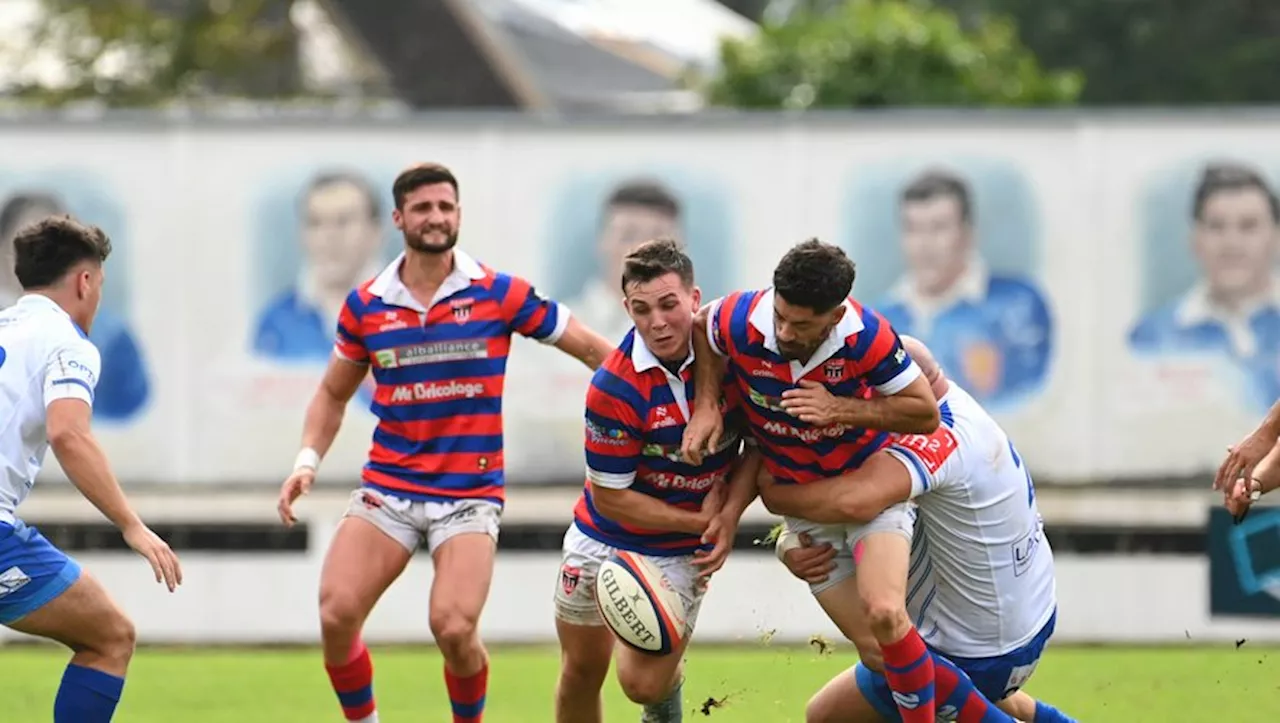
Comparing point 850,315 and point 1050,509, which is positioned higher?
Answer: point 850,315

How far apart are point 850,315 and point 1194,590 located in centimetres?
768

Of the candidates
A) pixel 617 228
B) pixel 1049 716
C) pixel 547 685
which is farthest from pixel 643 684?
pixel 617 228

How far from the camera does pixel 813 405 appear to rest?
23.4 feet

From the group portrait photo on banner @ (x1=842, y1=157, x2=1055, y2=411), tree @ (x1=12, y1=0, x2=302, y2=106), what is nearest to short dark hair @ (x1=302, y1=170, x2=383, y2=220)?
portrait photo on banner @ (x1=842, y1=157, x2=1055, y2=411)

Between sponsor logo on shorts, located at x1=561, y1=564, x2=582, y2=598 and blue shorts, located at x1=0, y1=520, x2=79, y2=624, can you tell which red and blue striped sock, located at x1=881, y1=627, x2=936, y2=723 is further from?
blue shorts, located at x1=0, y1=520, x2=79, y2=624

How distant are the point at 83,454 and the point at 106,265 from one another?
7861 mm

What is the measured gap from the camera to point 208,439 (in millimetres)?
15062

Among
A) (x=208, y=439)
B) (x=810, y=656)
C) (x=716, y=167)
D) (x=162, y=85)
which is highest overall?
(x=162, y=85)

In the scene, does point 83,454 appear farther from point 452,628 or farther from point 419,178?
point 419,178

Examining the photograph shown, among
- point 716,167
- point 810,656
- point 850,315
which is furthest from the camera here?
point 716,167

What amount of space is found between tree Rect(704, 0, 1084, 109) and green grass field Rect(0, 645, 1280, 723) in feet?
25.1

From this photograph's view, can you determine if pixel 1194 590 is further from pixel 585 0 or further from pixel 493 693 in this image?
pixel 585 0

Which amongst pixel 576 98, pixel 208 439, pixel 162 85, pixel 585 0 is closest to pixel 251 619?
pixel 208 439

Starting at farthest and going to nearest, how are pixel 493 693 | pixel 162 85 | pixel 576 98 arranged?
pixel 576 98
pixel 162 85
pixel 493 693
